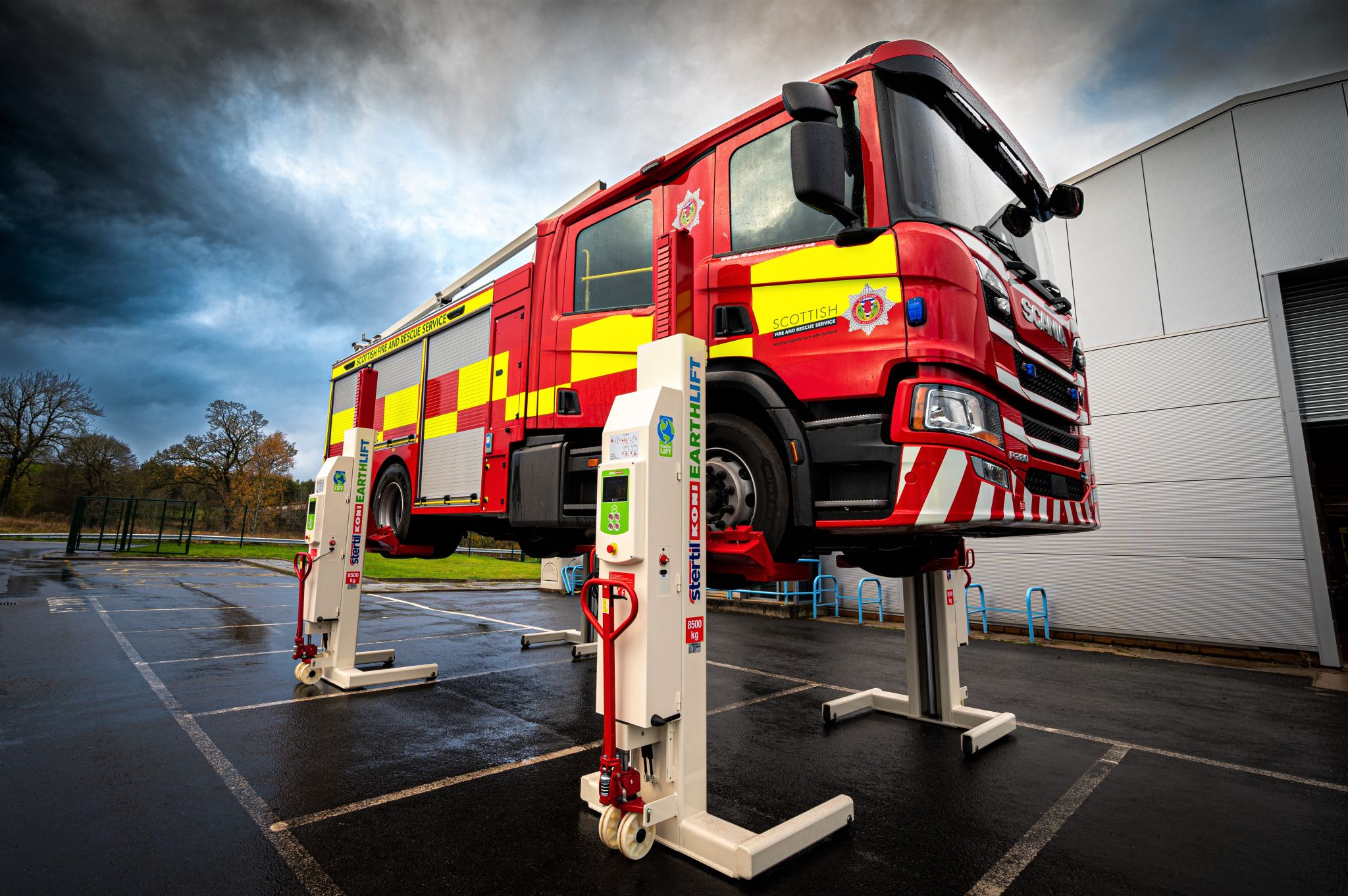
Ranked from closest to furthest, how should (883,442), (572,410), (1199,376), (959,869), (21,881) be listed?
(21,881), (959,869), (883,442), (572,410), (1199,376)

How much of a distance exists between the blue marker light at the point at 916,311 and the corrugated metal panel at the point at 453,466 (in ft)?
12.0

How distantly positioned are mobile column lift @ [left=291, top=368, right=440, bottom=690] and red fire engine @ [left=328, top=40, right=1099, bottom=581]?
5.88ft

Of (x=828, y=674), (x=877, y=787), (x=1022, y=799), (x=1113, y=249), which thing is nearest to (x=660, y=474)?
(x=877, y=787)

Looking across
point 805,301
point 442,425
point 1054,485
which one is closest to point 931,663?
point 1054,485

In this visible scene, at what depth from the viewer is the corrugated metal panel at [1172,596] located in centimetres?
701

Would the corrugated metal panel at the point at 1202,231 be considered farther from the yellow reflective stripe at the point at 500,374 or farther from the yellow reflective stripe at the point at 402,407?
the yellow reflective stripe at the point at 402,407

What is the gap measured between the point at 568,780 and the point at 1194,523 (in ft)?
26.4

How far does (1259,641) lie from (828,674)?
200 inches

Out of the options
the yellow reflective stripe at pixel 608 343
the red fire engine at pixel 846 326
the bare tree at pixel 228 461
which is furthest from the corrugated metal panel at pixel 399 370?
the bare tree at pixel 228 461

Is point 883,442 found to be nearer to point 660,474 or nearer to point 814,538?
point 814,538

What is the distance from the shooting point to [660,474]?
2.47m

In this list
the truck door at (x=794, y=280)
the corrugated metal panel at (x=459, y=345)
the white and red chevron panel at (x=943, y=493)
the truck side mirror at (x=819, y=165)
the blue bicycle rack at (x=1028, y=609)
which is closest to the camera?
the white and red chevron panel at (x=943, y=493)

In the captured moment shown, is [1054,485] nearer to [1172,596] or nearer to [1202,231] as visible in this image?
[1172,596]

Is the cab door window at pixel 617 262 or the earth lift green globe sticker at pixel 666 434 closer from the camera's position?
the earth lift green globe sticker at pixel 666 434
